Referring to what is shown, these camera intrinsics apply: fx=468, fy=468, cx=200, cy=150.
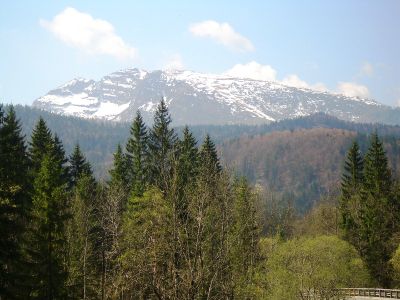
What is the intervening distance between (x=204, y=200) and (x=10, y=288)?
11598 millimetres

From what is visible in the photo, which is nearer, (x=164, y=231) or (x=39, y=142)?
(x=164, y=231)

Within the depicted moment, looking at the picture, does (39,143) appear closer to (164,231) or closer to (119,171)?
(119,171)

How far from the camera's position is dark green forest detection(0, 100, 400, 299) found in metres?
19.5

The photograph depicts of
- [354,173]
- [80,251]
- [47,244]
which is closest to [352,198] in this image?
[354,173]

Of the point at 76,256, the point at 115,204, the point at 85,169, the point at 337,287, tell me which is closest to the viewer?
the point at 115,204

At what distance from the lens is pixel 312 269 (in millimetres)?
38875

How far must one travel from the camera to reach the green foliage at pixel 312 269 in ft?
124

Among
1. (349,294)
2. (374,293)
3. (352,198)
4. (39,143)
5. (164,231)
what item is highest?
(39,143)

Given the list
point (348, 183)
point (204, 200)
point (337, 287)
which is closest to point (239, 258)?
point (337, 287)

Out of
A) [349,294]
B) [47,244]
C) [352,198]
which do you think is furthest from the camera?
[352,198]

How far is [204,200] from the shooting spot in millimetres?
18625

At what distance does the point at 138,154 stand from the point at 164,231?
110ft

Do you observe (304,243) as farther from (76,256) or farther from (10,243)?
(10,243)

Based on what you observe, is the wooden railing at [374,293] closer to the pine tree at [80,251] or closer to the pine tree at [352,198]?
the pine tree at [352,198]
